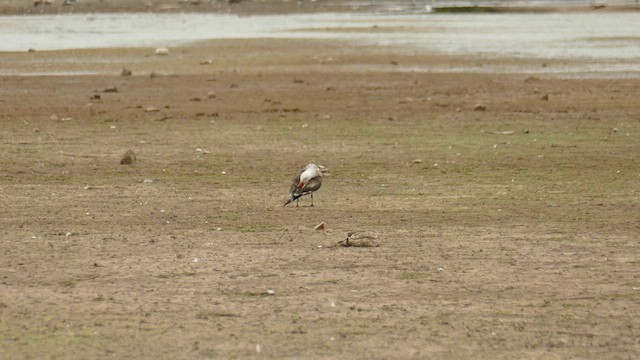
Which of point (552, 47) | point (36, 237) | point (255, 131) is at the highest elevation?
point (36, 237)

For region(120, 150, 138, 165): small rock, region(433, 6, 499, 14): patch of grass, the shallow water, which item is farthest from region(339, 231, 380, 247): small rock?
region(433, 6, 499, 14): patch of grass

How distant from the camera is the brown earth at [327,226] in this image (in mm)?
8047

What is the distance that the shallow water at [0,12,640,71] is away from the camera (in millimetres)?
35469

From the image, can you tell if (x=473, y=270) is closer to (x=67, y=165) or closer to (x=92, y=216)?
(x=92, y=216)

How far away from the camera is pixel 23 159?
15.9m

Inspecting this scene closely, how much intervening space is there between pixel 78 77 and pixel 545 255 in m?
18.5

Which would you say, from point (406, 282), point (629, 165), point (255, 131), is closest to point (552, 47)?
point (255, 131)

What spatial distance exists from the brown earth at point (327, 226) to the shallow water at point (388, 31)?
1047 cm

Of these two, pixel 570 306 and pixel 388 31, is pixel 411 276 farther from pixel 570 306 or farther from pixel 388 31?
pixel 388 31

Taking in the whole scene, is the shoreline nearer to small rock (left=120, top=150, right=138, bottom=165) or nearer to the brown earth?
the brown earth

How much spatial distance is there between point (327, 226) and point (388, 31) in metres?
33.4

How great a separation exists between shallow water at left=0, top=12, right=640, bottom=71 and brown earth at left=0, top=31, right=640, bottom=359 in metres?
10.5

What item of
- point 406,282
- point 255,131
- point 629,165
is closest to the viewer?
point 406,282

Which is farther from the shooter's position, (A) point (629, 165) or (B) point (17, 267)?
(A) point (629, 165)
